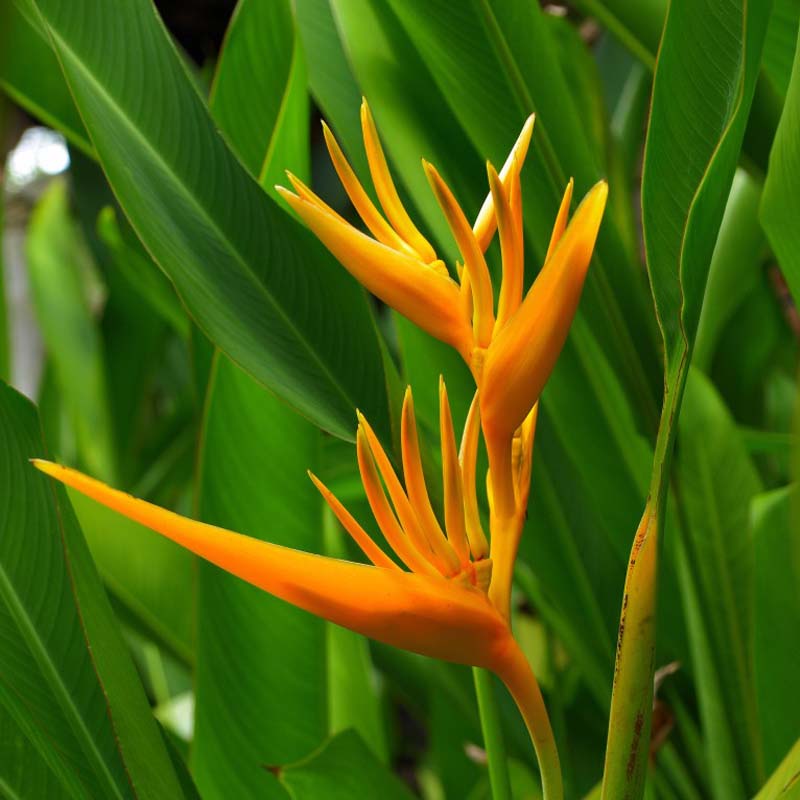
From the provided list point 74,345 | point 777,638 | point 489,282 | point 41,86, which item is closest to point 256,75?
point 41,86

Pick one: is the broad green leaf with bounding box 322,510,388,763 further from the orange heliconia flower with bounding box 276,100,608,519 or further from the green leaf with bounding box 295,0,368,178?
the orange heliconia flower with bounding box 276,100,608,519

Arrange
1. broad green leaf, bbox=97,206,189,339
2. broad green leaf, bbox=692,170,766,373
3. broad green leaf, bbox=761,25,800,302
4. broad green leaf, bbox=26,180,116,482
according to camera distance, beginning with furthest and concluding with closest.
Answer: broad green leaf, bbox=26,180,116,482, broad green leaf, bbox=97,206,189,339, broad green leaf, bbox=692,170,766,373, broad green leaf, bbox=761,25,800,302

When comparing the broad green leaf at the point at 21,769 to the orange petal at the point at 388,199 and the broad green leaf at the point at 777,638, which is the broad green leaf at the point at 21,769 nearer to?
the orange petal at the point at 388,199

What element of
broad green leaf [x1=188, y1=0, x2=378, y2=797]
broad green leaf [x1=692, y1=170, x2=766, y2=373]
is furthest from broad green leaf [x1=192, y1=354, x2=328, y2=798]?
broad green leaf [x1=692, y1=170, x2=766, y2=373]

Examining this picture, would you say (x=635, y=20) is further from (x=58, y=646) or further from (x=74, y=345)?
(x=74, y=345)

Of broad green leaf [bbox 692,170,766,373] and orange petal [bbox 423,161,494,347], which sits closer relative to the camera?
orange petal [bbox 423,161,494,347]

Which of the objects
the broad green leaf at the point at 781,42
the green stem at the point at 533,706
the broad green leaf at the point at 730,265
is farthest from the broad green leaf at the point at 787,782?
the broad green leaf at the point at 730,265

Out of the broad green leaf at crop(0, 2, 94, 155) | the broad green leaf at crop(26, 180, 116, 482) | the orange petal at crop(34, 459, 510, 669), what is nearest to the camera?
the orange petal at crop(34, 459, 510, 669)

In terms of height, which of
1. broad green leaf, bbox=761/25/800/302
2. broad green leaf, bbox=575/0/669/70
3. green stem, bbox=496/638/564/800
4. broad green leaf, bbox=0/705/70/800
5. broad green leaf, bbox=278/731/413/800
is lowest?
broad green leaf, bbox=278/731/413/800
